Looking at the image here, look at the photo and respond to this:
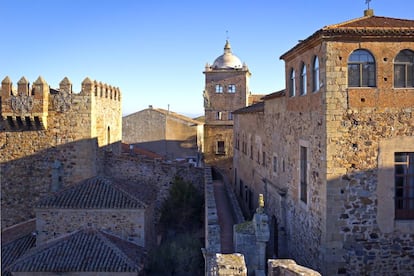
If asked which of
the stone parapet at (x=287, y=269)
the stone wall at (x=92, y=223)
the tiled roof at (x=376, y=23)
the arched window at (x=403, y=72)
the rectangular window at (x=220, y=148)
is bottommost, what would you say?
the stone wall at (x=92, y=223)

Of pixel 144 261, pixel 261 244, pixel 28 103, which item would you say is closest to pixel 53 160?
pixel 28 103

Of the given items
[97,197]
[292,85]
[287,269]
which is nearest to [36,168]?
[97,197]

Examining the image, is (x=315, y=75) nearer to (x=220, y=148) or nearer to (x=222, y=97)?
(x=220, y=148)

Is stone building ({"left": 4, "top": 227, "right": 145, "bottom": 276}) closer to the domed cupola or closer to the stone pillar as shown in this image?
the stone pillar

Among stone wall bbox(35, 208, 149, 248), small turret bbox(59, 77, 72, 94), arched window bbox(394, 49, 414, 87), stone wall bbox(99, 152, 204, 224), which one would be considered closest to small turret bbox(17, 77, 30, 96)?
small turret bbox(59, 77, 72, 94)

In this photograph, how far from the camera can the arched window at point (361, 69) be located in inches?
378

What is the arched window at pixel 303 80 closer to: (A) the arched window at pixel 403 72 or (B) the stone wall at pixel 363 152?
(B) the stone wall at pixel 363 152

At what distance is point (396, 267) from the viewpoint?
967 cm

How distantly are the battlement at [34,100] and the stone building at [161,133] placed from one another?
1465cm

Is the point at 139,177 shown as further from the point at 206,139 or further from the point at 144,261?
the point at 206,139

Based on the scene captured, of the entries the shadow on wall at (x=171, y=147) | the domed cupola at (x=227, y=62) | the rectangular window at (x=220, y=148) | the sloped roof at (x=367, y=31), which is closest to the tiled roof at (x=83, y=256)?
the sloped roof at (x=367, y=31)

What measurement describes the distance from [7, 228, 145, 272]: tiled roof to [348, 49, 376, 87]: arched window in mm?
8902

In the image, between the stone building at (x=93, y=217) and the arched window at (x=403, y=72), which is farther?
the stone building at (x=93, y=217)

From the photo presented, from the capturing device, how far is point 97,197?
55.0 feet
